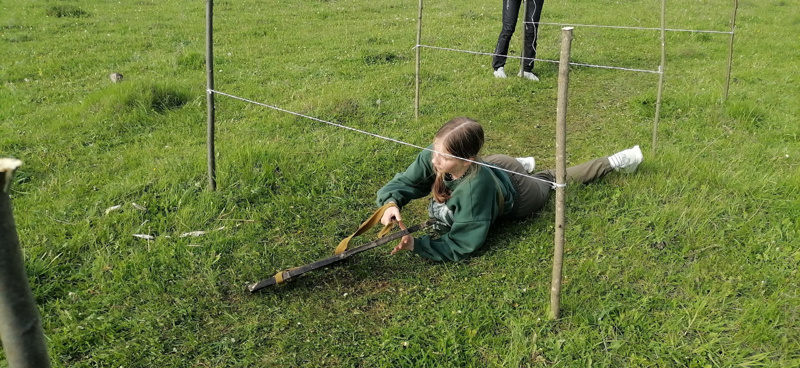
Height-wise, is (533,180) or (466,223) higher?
(533,180)

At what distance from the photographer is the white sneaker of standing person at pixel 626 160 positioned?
4.45 metres

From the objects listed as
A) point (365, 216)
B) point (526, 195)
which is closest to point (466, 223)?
point (526, 195)

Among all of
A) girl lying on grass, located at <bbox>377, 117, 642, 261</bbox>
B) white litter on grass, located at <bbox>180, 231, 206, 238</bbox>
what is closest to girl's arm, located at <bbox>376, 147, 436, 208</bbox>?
girl lying on grass, located at <bbox>377, 117, 642, 261</bbox>

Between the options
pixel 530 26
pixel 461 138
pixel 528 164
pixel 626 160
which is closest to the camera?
pixel 461 138

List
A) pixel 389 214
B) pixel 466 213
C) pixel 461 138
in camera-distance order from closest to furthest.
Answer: pixel 461 138, pixel 466 213, pixel 389 214

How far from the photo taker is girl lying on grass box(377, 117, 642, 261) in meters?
3.41

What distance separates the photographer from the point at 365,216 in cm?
423

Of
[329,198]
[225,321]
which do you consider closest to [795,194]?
[329,198]

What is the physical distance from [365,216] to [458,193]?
3.26 ft

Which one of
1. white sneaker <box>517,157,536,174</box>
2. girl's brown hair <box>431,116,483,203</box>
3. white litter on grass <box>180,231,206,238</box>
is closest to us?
girl's brown hair <box>431,116,483,203</box>

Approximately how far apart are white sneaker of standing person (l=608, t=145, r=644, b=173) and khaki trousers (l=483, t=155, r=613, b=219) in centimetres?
5

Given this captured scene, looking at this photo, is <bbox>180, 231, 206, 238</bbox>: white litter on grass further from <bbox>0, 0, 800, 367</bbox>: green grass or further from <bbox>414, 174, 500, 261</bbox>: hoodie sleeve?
<bbox>414, 174, 500, 261</bbox>: hoodie sleeve

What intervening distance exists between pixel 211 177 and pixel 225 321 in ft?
4.96

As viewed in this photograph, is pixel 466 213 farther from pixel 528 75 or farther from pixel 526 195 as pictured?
pixel 528 75
